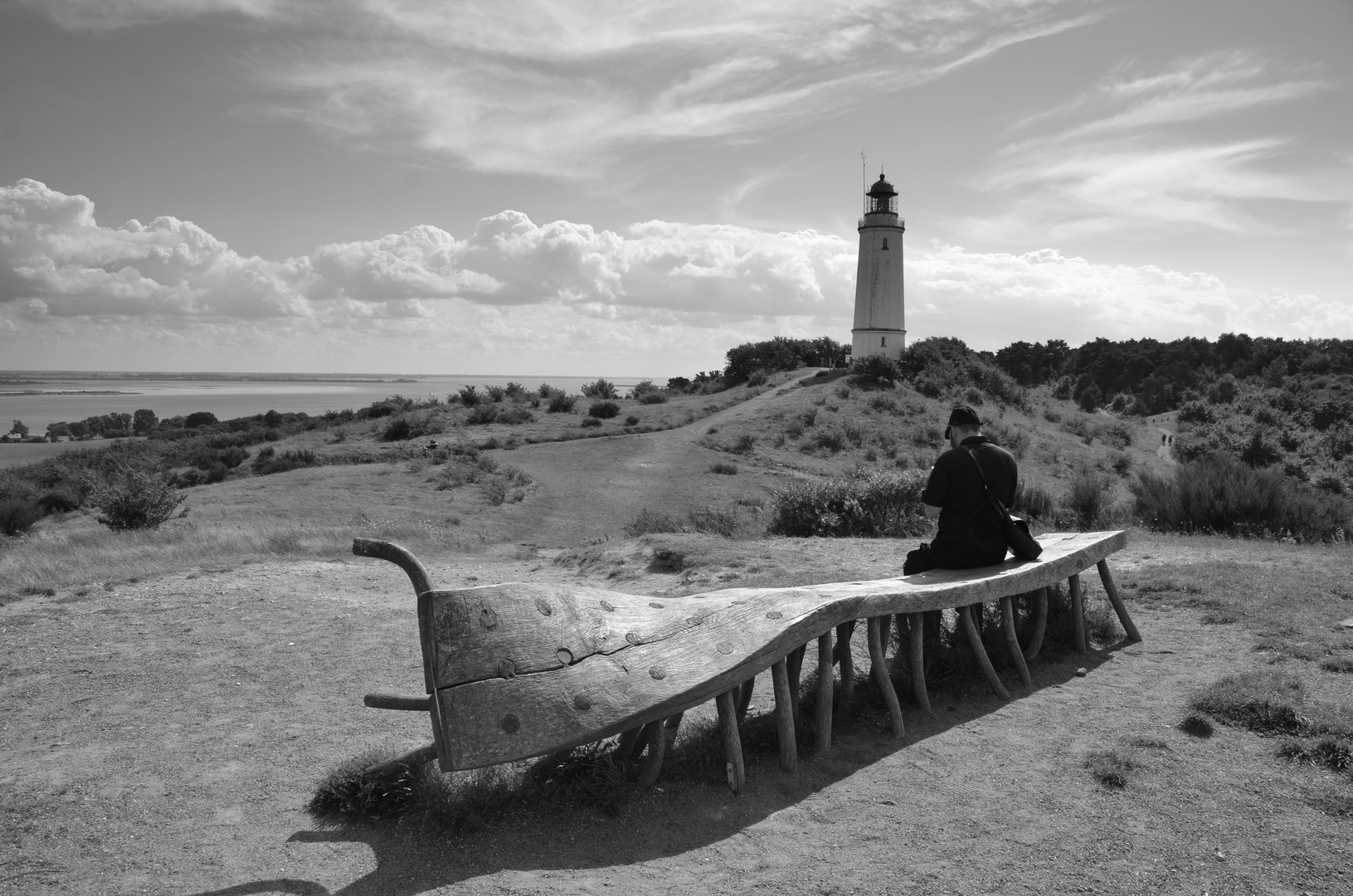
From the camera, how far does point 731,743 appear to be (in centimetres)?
455

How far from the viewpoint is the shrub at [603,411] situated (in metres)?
37.7

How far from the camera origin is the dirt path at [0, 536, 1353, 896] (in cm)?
369

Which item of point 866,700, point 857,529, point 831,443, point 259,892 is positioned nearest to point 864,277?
point 831,443

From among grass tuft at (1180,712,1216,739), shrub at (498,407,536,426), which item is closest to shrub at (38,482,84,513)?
shrub at (498,407,536,426)

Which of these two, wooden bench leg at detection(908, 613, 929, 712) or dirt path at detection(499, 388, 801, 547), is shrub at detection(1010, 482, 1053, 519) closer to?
dirt path at detection(499, 388, 801, 547)

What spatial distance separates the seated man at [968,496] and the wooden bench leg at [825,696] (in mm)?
1600

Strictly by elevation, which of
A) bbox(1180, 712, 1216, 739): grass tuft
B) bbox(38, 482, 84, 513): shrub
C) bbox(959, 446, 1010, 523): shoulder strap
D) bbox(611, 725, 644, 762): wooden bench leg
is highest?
bbox(959, 446, 1010, 523): shoulder strap

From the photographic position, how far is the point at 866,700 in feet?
18.7

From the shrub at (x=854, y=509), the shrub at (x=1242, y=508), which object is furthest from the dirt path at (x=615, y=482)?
the shrub at (x=1242, y=508)

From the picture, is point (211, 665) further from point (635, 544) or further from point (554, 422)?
point (554, 422)

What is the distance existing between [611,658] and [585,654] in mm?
137

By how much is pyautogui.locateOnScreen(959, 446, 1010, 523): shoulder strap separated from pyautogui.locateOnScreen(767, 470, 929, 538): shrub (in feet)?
21.8

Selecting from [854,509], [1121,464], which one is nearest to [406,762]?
[854,509]

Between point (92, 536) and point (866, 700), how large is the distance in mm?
11900
